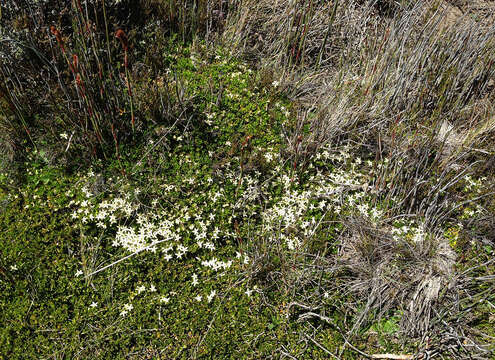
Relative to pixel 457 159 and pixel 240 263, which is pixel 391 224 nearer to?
pixel 457 159

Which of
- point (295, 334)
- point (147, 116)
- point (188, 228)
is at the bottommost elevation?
point (295, 334)

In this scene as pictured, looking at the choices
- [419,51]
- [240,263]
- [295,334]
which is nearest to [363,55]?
[419,51]

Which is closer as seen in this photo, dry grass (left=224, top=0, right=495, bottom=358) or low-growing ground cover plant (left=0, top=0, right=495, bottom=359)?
low-growing ground cover plant (left=0, top=0, right=495, bottom=359)

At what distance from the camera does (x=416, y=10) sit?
17.9 feet

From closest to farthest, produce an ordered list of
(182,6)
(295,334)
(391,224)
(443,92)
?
(295,334) < (391,224) < (443,92) < (182,6)

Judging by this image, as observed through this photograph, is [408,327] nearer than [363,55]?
Yes

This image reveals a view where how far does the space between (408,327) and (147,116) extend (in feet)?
11.2

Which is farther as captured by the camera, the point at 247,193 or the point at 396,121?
the point at 396,121

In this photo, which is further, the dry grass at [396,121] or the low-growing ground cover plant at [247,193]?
the dry grass at [396,121]

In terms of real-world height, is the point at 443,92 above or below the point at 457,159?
above

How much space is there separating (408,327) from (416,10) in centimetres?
442

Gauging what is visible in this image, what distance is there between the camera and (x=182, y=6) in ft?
16.9

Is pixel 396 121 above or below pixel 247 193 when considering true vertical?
above

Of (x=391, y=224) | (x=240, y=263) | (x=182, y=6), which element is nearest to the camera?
(x=240, y=263)
